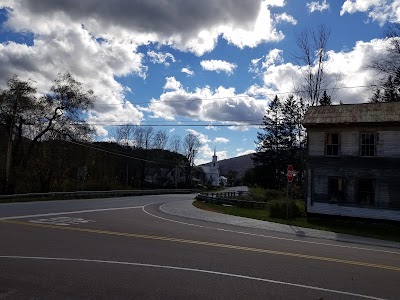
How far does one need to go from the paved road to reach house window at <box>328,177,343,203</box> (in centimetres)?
1281

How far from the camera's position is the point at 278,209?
2650 centimetres

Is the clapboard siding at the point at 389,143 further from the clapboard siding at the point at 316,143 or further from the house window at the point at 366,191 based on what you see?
the clapboard siding at the point at 316,143

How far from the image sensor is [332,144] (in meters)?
27.1

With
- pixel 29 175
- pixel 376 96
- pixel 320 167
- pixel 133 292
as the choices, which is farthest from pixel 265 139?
pixel 133 292

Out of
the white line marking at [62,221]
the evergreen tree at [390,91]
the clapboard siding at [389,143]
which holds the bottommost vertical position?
the white line marking at [62,221]

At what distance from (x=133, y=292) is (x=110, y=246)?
5.03 metres

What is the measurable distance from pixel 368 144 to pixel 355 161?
1.28 metres

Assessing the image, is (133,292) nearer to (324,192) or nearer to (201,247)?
(201,247)

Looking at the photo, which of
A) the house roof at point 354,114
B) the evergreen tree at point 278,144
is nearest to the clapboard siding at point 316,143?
the house roof at point 354,114

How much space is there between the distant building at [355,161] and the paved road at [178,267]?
12232 millimetres

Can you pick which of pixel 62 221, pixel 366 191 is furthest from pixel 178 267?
pixel 366 191

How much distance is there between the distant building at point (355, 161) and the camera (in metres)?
24.9

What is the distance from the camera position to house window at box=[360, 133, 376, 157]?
84.2 ft

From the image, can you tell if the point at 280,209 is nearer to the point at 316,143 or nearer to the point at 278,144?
the point at 316,143
